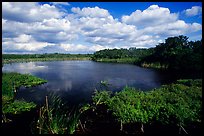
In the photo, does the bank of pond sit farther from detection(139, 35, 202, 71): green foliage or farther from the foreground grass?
detection(139, 35, 202, 71): green foliage

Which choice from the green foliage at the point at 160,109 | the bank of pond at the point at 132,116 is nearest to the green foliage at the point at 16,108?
the bank of pond at the point at 132,116

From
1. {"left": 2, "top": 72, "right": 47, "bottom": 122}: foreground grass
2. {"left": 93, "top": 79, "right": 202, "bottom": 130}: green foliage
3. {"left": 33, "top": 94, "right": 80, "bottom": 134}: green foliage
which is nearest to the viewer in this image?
{"left": 33, "top": 94, "right": 80, "bottom": 134}: green foliage

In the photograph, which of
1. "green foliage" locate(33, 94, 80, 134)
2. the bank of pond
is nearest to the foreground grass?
the bank of pond

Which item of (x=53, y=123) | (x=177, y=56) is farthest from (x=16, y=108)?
(x=177, y=56)

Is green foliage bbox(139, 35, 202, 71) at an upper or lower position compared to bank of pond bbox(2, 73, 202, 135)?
upper

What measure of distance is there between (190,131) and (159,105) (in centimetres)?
211

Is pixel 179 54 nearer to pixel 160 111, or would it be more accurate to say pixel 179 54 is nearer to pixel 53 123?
pixel 160 111

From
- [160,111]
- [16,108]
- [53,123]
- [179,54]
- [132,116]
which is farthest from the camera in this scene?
[179,54]

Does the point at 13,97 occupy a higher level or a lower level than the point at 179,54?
lower

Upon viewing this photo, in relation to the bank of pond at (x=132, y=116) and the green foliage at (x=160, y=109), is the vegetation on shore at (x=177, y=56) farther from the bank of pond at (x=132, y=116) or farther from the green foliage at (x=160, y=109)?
the green foliage at (x=160, y=109)

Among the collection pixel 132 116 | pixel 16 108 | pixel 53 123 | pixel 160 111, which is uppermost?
pixel 53 123

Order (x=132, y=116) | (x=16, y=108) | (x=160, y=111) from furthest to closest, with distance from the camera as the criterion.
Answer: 1. (x=16, y=108)
2. (x=132, y=116)
3. (x=160, y=111)

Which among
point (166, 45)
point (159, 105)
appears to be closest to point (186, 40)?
point (166, 45)

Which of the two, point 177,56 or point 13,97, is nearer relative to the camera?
point 13,97
